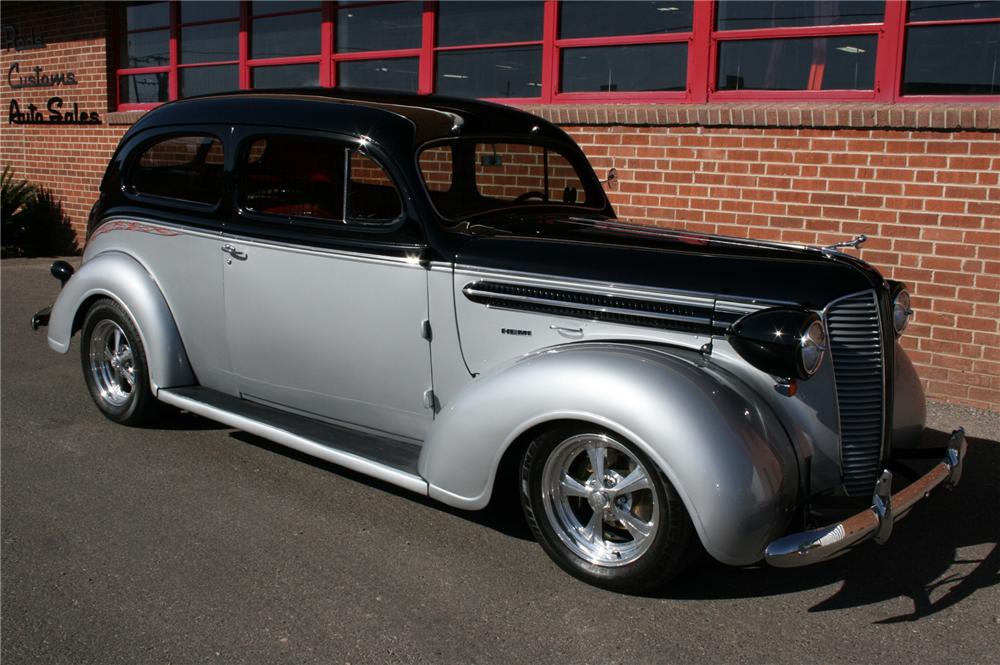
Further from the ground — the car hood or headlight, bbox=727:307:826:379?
the car hood

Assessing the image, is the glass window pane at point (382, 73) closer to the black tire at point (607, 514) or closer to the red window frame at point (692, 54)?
the red window frame at point (692, 54)

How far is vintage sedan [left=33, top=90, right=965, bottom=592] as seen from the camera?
344cm

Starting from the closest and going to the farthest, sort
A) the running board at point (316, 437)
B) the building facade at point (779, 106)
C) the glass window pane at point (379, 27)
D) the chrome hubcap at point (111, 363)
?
the running board at point (316, 437)
the chrome hubcap at point (111, 363)
the building facade at point (779, 106)
the glass window pane at point (379, 27)

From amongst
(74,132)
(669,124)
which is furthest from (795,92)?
(74,132)

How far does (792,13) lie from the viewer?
694 cm

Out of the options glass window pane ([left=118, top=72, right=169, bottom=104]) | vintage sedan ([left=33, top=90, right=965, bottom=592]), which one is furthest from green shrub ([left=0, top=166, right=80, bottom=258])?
vintage sedan ([left=33, top=90, right=965, bottom=592])

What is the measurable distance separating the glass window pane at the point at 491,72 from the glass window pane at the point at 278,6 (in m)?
2.05

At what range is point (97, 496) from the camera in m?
4.59

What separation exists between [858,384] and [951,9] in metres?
3.81

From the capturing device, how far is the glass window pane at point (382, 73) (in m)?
9.34

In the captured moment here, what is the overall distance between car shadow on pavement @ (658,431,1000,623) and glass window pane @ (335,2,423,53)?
6.67 metres

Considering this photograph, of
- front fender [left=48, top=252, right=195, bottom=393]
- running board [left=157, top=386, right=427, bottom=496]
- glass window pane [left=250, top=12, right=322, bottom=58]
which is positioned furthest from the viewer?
glass window pane [left=250, top=12, right=322, bottom=58]

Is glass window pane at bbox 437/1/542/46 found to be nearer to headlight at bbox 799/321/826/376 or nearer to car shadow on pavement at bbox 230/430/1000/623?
car shadow on pavement at bbox 230/430/1000/623

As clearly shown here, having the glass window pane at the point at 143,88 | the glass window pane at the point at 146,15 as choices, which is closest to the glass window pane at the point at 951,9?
the glass window pane at the point at 143,88
